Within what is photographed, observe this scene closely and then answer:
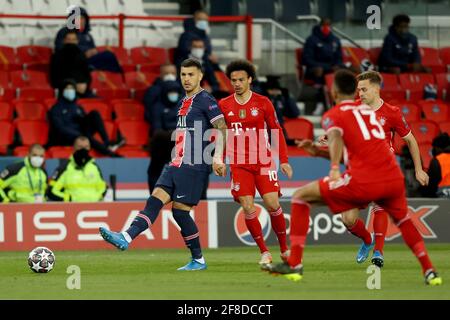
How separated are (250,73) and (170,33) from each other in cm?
1200

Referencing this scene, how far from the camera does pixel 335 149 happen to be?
37.6 feet

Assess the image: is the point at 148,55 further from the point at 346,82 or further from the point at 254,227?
the point at 346,82

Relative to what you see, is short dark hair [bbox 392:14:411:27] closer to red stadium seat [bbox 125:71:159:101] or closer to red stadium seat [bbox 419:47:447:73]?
red stadium seat [bbox 419:47:447:73]

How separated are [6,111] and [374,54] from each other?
7.66 meters

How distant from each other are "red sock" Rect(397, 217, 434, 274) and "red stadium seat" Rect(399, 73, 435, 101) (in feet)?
45.9

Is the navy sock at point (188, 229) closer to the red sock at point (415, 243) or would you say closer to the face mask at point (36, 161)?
the red sock at point (415, 243)

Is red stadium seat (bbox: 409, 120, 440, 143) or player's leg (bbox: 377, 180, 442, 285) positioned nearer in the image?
player's leg (bbox: 377, 180, 442, 285)

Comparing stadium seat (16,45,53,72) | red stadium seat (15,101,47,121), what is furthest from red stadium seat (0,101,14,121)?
stadium seat (16,45,53,72)

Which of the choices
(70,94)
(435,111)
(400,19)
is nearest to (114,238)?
(70,94)

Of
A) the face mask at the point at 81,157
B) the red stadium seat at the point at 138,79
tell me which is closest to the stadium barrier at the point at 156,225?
the face mask at the point at 81,157

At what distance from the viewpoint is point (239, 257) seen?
54.3ft

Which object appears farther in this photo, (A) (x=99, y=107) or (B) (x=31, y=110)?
(A) (x=99, y=107)

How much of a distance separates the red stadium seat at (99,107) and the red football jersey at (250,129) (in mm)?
8414

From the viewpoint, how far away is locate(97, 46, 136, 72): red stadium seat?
2475 cm
